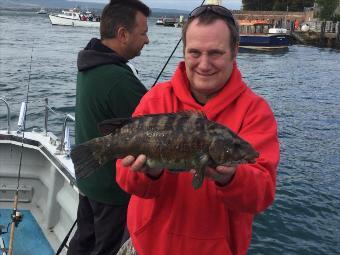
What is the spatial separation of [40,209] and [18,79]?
21045mm

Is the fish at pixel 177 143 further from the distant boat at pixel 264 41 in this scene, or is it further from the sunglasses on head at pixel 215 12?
the distant boat at pixel 264 41

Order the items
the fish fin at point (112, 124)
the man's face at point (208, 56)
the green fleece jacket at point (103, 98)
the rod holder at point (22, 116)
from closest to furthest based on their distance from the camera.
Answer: the man's face at point (208, 56)
the fish fin at point (112, 124)
the green fleece jacket at point (103, 98)
the rod holder at point (22, 116)

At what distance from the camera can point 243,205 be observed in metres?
2.86

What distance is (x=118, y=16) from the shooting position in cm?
438

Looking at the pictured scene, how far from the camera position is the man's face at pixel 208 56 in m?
3.01

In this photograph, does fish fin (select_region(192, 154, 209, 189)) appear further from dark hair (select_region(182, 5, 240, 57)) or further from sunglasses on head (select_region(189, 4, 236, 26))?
sunglasses on head (select_region(189, 4, 236, 26))

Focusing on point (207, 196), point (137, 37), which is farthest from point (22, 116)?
point (207, 196)

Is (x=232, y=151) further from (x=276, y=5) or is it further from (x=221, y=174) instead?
(x=276, y=5)

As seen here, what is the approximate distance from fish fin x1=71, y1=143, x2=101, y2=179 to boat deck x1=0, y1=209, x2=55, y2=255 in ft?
12.5

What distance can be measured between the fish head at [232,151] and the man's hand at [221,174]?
0.11 m

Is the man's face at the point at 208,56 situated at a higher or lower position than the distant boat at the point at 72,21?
lower

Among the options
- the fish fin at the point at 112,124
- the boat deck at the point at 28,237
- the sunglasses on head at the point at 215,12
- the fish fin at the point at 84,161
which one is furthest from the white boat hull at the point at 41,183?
the sunglasses on head at the point at 215,12

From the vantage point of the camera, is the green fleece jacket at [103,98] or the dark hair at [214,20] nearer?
the dark hair at [214,20]

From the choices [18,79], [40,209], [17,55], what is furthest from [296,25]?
[40,209]
